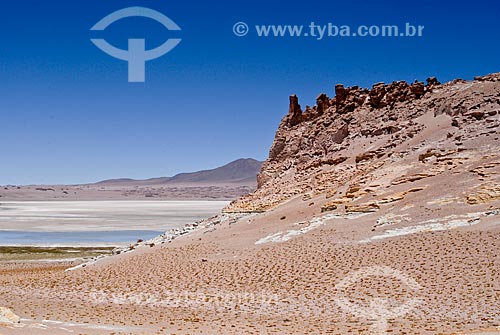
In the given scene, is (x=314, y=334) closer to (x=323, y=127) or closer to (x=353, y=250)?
(x=353, y=250)

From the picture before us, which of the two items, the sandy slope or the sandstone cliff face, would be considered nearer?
the sandy slope

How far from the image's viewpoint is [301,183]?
136 ft

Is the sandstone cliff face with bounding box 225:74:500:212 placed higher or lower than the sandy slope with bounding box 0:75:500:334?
higher

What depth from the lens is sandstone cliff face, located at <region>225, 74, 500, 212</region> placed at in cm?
3616

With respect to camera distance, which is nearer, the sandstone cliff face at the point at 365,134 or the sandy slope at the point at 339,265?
the sandy slope at the point at 339,265

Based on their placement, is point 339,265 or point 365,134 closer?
point 339,265

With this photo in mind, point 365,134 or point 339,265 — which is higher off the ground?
point 365,134

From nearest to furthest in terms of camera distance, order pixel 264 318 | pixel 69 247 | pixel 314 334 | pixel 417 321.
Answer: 1. pixel 314 334
2. pixel 417 321
3. pixel 264 318
4. pixel 69 247

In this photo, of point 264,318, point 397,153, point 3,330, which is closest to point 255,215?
point 397,153

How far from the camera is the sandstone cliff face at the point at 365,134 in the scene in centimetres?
3616

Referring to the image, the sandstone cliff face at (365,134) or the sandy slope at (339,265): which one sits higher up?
the sandstone cliff face at (365,134)

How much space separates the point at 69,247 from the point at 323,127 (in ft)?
79.7

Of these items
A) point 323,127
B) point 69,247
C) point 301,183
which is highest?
point 323,127

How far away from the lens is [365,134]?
4344cm
